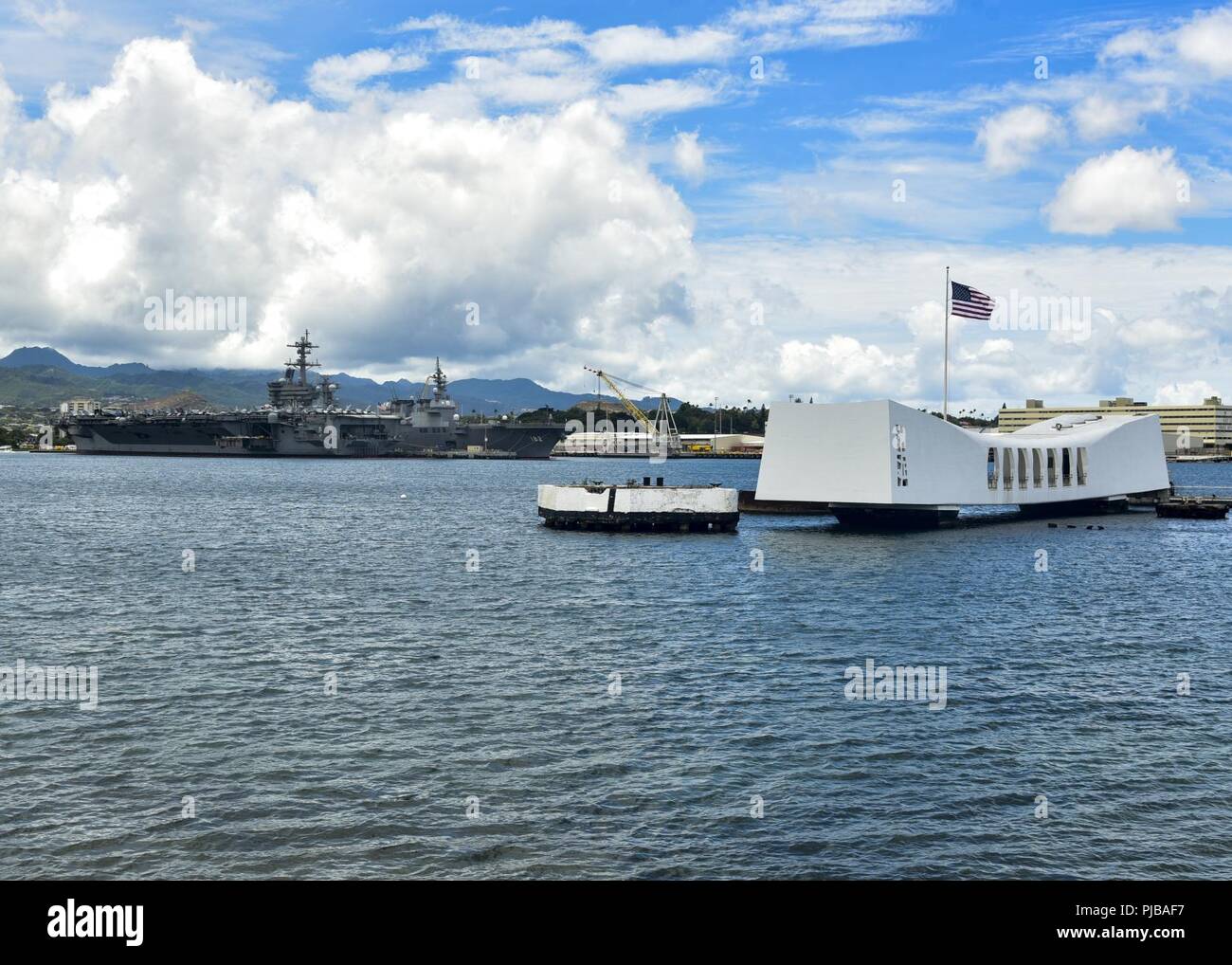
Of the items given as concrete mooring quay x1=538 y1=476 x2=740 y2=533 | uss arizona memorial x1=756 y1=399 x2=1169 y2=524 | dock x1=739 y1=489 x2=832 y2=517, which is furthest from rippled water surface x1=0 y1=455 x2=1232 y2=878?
dock x1=739 y1=489 x2=832 y2=517

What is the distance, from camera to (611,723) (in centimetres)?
2312

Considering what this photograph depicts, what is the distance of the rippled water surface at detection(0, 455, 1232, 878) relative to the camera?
16422 mm

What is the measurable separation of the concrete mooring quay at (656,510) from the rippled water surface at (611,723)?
16.3 meters

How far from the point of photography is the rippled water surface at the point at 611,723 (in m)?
16.4

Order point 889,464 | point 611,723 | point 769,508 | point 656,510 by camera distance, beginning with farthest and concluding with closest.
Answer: point 769,508
point 656,510
point 889,464
point 611,723

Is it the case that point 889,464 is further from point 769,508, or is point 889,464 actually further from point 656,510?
point 769,508

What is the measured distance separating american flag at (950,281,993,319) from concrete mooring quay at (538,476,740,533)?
18.1 meters

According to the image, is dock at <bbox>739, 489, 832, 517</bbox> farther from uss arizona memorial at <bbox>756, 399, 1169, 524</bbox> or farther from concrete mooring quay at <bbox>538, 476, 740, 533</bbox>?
concrete mooring quay at <bbox>538, 476, 740, 533</bbox>

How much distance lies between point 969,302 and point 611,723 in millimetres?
51466

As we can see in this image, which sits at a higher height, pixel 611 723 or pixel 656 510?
pixel 656 510

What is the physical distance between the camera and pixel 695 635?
3444 centimetres

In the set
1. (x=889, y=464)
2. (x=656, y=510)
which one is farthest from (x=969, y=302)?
(x=656, y=510)

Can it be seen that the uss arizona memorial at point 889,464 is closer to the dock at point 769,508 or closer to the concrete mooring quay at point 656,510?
the concrete mooring quay at point 656,510
